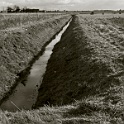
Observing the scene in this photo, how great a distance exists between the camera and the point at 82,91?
47.3ft

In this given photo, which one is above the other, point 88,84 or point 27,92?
point 88,84

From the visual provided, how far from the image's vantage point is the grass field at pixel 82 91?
9.38 meters

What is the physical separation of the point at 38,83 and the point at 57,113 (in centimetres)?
1026

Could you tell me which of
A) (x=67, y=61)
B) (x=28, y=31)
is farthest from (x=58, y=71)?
(x=28, y=31)

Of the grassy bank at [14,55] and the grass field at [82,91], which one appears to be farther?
the grassy bank at [14,55]

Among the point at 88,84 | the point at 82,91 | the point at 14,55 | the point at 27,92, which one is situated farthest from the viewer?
the point at 14,55

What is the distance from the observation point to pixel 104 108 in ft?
33.0

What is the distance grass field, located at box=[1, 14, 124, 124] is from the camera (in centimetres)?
938

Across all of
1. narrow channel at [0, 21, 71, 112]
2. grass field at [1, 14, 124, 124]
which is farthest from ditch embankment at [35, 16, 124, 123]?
narrow channel at [0, 21, 71, 112]

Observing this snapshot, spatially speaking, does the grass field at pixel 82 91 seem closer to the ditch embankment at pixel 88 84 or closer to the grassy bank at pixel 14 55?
the ditch embankment at pixel 88 84

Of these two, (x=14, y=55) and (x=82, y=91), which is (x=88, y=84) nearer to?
(x=82, y=91)

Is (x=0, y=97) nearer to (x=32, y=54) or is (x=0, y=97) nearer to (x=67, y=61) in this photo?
(x=67, y=61)

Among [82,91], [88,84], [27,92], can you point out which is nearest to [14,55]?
[27,92]

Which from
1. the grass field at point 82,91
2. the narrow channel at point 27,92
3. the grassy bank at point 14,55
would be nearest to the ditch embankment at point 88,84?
the grass field at point 82,91
